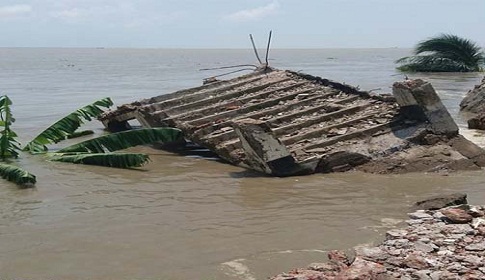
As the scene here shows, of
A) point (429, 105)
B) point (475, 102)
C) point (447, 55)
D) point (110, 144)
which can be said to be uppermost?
point (447, 55)

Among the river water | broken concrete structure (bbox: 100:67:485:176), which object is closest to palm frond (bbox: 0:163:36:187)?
the river water

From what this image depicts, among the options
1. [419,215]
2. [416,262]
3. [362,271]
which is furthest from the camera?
[419,215]

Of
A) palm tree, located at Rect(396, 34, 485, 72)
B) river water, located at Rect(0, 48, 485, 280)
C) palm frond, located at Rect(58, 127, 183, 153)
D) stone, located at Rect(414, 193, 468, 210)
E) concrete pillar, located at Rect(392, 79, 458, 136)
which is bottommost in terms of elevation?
river water, located at Rect(0, 48, 485, 280)

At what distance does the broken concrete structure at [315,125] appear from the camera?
851cm

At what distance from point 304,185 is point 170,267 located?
3196 millimetres

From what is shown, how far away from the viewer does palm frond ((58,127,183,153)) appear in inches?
383

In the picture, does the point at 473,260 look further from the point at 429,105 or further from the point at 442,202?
the point at 429,105

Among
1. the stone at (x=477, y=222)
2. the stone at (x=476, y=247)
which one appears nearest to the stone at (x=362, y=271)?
the stone at (x=476, y=247)

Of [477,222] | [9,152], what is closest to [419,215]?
[477,222]

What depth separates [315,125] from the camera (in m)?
9.70

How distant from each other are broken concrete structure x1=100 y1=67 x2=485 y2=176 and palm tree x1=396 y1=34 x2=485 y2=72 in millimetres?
21638

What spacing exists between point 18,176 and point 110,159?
155cm

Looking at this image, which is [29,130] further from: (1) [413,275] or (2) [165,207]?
(1) [413,275]

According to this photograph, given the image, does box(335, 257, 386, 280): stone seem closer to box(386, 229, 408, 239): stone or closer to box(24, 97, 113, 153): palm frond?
box(386, 229, 408, 239): stone
